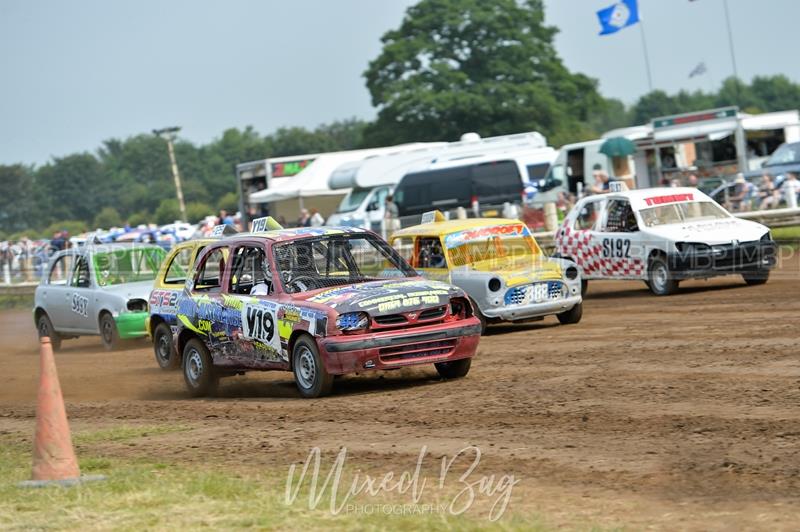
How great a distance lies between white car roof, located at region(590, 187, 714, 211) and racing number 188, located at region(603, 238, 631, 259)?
52 cm

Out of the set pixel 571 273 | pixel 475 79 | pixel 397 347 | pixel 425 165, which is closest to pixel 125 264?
pixel 571 273

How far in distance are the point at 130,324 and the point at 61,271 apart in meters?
4.28

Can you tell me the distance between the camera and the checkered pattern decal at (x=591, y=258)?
18188 mm

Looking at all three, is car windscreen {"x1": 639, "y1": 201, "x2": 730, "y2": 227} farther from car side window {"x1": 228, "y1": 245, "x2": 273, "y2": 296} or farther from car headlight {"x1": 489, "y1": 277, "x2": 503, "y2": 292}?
car side window {"x1": 228, "y1": 245, "x2": 273, "y2": 296}

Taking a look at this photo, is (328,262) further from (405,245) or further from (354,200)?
(354,200)

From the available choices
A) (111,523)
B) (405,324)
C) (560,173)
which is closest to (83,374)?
(405,324)

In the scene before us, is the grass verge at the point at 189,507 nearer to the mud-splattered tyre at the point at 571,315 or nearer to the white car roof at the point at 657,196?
the mud-splattered tyre at the point at 571,315

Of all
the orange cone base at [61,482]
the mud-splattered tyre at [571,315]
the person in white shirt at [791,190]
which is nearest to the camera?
the orange cone base at [61,482]

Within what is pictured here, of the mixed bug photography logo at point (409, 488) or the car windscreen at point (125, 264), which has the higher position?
the car windscreen at point (125, 264)

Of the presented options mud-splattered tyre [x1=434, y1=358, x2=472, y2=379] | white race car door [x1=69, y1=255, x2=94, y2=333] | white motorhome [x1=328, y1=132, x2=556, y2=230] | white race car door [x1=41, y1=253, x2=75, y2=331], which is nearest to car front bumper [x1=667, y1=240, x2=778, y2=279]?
mud-splattered tyre [x1=434, y1=358, x2=472, y2=379]

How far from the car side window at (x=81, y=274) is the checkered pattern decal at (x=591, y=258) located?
7119mm

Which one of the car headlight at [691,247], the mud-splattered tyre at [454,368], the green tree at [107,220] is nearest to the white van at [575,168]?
the car headlight at [691,247]

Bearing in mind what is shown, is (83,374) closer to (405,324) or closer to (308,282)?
(308,282)

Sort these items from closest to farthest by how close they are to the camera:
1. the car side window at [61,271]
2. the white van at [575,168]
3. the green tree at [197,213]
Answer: the car side window at [61,271] < the white van at [575,168] < the green tree at [197,213]
